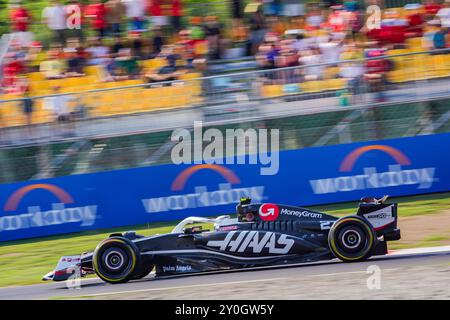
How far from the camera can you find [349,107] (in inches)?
535

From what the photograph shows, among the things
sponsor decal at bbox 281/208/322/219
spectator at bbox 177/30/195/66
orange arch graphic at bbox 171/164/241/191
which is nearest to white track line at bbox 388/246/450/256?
sponsor decal at bbox 281/208/322/219

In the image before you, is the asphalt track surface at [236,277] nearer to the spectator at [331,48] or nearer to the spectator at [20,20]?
the spectator at [331,48]

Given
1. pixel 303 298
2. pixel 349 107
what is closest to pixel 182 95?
pixel 349 107

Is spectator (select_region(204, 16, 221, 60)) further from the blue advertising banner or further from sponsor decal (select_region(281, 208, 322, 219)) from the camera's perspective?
sponsor decal (select_region(281, 208, 322, 219))

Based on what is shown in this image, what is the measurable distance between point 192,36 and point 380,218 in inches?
280

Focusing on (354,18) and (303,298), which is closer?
(303,298)

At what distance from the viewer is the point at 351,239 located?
917 cm

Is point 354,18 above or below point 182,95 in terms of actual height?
above

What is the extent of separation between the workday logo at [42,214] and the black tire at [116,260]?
4718 millimetres

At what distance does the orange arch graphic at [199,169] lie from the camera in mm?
13984

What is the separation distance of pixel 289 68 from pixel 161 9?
11.0ft

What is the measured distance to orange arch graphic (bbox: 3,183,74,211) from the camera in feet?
46.3

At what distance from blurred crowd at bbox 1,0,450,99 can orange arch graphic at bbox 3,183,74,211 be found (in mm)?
1919
